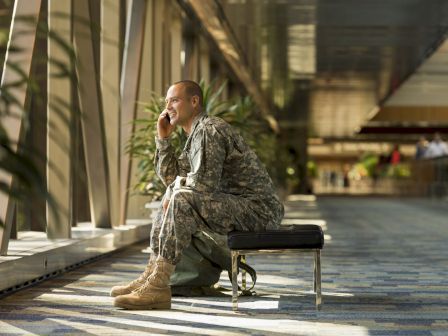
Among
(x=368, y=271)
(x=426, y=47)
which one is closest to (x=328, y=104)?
(x=426, y=47)

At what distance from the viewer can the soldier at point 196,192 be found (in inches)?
156

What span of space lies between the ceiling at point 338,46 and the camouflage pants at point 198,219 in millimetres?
6634

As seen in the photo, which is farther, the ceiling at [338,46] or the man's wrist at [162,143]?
the ceiling at [338,46]

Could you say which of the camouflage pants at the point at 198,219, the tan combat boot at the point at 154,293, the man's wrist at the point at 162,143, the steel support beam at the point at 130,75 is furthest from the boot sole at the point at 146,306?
the steel support beam at the point at 130,75

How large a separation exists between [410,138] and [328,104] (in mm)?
21862

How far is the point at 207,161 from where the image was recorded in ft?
13.0

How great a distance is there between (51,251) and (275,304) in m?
1.65

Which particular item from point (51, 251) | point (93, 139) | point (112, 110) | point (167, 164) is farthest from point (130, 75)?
point (167, 164)

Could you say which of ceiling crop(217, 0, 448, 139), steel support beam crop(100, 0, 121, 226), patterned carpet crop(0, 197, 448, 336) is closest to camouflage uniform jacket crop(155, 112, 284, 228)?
patterned carpet crop(0, 197, 448, 336)

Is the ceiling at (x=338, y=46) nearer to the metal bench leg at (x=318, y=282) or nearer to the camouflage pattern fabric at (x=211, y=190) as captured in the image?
the camouflage pattern fabric at (x=211, y=190)

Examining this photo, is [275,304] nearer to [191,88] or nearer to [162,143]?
[162,143]

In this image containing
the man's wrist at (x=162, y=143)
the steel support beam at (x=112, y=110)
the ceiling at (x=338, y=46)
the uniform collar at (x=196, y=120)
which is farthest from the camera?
the ceiling at (x=338, y=46)

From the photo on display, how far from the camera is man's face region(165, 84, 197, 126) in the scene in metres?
4.17

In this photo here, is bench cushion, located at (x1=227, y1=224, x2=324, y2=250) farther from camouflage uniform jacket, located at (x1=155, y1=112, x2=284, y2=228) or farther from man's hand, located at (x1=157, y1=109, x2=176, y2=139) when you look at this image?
man's hand, located at (x1=157, y1=109, x2=176, y2=139)
